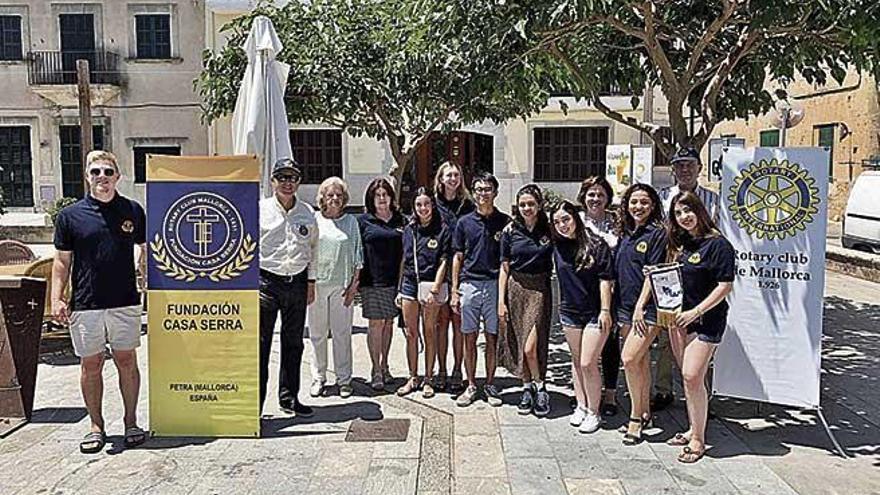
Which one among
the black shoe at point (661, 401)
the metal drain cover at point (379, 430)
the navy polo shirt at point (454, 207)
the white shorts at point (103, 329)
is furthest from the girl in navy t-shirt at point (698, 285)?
the white shorts at point (103, 329)

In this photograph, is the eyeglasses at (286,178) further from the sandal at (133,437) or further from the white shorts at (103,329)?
the sandal at (133,437)

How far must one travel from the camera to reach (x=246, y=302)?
16.7 ft

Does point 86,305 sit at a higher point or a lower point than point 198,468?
higher

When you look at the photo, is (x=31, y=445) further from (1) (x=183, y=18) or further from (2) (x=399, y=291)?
(1) (x=183, y=18)

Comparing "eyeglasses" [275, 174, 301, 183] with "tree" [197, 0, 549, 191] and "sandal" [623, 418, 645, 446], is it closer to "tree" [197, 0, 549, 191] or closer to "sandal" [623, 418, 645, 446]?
"tree" [197, 0, 549, 191]

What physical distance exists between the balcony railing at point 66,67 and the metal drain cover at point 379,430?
19215mm

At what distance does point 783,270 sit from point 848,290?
737cm

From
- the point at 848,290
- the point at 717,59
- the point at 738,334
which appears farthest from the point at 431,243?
the point at 848,290

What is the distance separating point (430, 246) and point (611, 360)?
1.53 metres

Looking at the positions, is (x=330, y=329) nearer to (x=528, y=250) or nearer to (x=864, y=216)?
(x=528, y=250)

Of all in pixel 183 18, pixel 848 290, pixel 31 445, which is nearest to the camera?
pixel 31 445

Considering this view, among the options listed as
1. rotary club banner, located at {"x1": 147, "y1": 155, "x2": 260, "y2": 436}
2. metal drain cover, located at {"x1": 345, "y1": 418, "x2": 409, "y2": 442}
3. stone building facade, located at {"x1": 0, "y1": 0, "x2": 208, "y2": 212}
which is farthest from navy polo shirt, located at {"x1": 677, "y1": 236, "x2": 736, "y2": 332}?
stone building facade, located at {"x1": 0, "y1": 0, "x2": 208, "y2": 212}

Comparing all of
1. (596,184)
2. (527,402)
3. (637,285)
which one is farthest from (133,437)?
(596,184)

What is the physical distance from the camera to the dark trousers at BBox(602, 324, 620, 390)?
5441 millimetres
